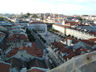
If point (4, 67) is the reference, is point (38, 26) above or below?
below

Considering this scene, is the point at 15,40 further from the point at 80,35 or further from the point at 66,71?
the point at 66,71

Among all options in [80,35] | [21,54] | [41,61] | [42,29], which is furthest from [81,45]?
[42,29]

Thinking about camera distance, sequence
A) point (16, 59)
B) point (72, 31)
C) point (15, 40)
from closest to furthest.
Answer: point (16, 59), point (15, 40), point (72, 31)

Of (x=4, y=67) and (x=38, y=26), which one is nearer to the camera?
(x=4, y=67)

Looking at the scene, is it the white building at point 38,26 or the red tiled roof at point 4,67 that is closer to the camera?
the red tiled roof at point 4,67

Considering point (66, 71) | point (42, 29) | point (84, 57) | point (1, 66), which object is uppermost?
point (84, 57)

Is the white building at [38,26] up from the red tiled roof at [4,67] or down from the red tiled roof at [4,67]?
down

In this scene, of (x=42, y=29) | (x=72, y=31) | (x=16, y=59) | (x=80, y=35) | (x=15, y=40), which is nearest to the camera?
(x=16, y=59)

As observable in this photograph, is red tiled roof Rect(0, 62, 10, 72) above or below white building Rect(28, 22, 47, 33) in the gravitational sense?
above

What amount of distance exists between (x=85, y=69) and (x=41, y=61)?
949 centimetres

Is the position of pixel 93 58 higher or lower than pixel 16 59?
higher

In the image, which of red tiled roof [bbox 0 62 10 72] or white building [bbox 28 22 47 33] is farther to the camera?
white building [bbox 28 22 47 33]

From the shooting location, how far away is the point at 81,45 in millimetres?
15070

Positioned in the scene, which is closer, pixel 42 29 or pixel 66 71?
pixel 66 71
